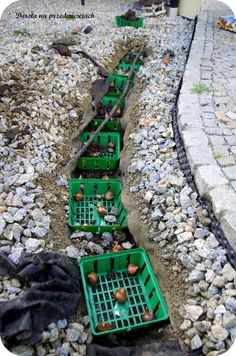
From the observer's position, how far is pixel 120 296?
2703 millimetres

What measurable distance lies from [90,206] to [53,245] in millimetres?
869

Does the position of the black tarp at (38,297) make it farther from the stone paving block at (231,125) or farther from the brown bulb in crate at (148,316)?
the stone paving block at (231,125)

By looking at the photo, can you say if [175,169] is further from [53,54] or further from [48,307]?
[53,54]

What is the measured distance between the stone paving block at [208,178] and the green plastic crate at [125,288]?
81 cm

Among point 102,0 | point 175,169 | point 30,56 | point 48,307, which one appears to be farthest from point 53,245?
point 102,0

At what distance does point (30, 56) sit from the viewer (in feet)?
16.8

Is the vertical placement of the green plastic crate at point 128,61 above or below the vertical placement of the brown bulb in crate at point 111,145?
above

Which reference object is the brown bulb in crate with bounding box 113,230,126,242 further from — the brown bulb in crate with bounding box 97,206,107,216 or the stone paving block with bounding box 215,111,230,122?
the stone paving block with bounding box 215,111,230,122

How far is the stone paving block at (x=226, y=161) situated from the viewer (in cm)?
314

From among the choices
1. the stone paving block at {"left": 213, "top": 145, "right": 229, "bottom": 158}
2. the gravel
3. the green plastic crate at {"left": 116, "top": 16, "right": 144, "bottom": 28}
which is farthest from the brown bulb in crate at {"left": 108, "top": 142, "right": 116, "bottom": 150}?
the green plastic crate at {"left": 116, "top": 16, "right": 144, "bottom": 28}

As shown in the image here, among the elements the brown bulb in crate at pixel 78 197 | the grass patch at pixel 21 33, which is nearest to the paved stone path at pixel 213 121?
the brown bulb in crate at pixel 78 197

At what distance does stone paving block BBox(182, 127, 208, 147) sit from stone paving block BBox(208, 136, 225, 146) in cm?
6

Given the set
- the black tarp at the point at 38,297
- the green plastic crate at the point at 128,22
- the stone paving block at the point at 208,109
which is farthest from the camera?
the green plastic crate at the point at 128,22

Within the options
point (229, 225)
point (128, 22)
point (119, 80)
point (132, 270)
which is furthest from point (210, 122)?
point (128, 22)
